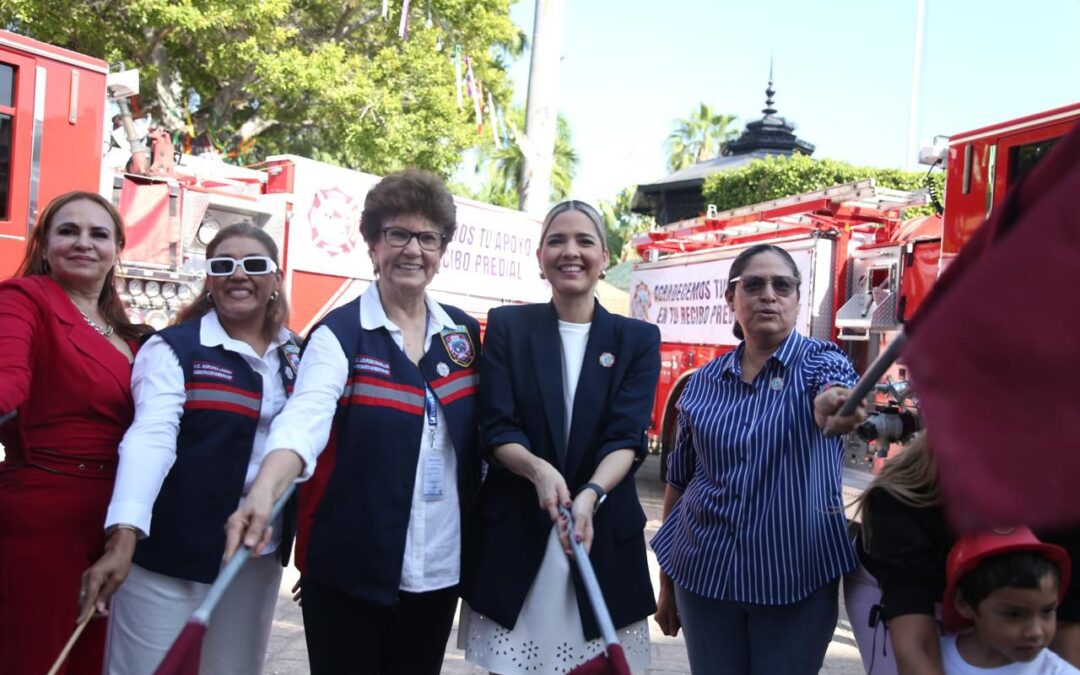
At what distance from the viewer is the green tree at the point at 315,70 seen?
17.1 meters

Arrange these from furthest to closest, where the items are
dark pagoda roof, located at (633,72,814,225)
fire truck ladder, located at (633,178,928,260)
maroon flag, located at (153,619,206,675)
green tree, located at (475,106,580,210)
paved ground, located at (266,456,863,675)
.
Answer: green tree, located at (475,106,580,210)
dark pagoda roof, located at (633,72,814,225)
fire truck ladder, located at (633,178,928,260)
paved ground, located at (266,456,863,675)
maroon flag, located at (153,619,206,675)

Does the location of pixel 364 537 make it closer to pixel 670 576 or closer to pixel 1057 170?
pixel 670 576

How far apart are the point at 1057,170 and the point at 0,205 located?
6.76m

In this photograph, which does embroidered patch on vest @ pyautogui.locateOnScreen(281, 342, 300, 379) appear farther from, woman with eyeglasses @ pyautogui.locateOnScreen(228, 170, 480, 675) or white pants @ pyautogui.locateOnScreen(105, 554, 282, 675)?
white pants @ pyautogui.locateOnScreen(105, 554, 282, 675)

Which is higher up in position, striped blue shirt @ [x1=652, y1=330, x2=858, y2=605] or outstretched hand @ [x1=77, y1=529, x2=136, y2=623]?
striped blue shirt @ [x1=652, y1=330, x2=858, y2=605]

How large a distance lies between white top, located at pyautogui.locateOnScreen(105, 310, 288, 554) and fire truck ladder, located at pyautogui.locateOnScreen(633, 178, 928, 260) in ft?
20.4

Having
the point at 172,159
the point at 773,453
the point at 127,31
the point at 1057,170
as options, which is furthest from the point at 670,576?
the point at 127,31

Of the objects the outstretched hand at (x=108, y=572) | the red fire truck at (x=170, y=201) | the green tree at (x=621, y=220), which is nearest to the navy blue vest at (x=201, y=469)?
the outstretched hand at (x=108, y=572)

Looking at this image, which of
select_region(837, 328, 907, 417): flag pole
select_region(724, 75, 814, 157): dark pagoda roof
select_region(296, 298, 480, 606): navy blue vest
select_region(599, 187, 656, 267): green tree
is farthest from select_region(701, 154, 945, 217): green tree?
select_region(837, 328, 907, 417): flag pole

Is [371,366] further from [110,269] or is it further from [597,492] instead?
[110,269]

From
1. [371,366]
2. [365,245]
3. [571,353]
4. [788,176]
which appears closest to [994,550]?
[571,353]

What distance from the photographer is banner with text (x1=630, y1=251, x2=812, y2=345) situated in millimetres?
8791

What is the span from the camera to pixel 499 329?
269 cm

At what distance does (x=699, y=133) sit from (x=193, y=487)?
52.5 metres
